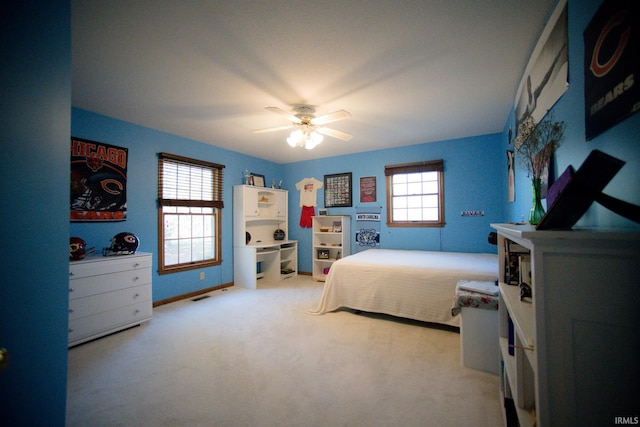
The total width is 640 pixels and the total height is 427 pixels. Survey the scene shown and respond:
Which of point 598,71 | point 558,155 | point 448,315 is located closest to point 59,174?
point 598,71

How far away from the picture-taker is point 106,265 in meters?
2.82

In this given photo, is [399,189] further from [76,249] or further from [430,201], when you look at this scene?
[76,249]

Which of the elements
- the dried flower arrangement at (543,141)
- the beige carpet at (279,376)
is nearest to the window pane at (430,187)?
the beige carpet at (279,376)

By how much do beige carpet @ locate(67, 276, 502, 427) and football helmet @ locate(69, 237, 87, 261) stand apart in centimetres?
91

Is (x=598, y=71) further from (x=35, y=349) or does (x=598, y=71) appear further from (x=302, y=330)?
(x=302, y=330)

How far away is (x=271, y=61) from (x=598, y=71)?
2000 millimetres

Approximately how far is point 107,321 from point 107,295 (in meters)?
0.28

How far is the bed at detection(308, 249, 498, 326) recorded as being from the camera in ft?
9.13

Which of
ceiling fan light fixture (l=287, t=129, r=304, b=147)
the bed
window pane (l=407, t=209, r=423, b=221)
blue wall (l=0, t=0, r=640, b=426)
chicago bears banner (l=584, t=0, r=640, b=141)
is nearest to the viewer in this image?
chicago bears banner (l=584, t=0, r=640, b=141)

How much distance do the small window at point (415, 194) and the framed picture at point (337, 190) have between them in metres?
0.83

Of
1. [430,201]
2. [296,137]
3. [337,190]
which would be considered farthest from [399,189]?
[296,137]

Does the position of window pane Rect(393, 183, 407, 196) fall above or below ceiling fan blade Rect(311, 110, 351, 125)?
below

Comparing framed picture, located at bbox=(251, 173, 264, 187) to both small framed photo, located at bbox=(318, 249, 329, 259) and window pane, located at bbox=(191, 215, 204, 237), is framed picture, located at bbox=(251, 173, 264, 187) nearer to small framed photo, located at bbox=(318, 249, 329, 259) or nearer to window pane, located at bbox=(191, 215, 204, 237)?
window pane, located at bbox=(191, 215, 204, 237)

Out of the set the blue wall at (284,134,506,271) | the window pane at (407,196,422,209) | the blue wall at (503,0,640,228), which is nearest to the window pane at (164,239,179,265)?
the blue wall at (284,134,506,271)
